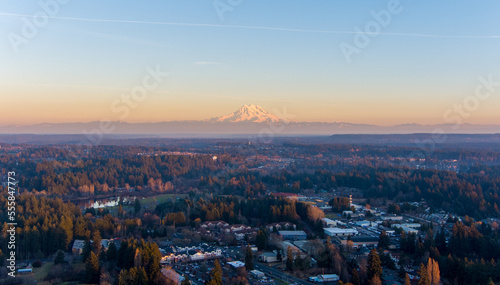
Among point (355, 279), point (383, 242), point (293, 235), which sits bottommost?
point (293, 235)

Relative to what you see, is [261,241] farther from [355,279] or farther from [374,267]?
[374,267]

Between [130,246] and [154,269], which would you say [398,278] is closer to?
[154,269]

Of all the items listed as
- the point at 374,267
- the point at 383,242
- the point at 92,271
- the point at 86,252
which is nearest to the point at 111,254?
the point at 86,252

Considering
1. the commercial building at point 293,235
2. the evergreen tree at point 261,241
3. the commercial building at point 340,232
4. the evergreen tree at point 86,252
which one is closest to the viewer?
the evergreen tree at point 86,252

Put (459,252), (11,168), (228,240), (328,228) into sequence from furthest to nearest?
1. (11,168)
2. (328,228)
3. (228,240)
4. (459,252)

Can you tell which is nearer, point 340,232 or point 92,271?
point 92,271

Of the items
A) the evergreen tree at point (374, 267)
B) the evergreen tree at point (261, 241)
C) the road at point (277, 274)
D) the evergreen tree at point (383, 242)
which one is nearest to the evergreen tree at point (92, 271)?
the road at point (277, 274)

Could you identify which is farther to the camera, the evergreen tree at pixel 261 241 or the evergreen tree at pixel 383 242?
the evergreen tree at pixel 383 242

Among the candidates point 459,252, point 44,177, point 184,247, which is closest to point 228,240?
point 184,247

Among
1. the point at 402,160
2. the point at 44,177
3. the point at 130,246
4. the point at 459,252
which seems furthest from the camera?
the point at 402,160

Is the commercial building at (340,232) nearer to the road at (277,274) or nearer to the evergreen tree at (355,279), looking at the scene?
the road at (277,274)

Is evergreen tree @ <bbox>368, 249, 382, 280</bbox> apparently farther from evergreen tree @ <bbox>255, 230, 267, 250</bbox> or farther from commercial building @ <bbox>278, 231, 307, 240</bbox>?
commercial building @ <bbox>278, 231, 307, 240</bbox>
